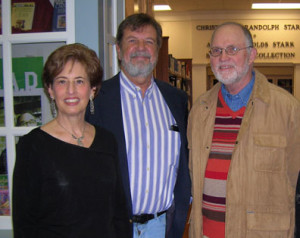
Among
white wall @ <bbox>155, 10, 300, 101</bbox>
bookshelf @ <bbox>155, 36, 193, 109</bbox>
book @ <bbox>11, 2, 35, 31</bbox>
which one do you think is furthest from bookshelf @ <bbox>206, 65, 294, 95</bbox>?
book @ <bbox>11, 2, 35, 31</bbox>

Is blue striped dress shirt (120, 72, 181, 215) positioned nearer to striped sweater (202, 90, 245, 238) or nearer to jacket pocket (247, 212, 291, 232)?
striped sweater (202, 90, 245, 238)

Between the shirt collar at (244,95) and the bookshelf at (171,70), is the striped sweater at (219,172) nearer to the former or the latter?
the shirt collar at (244,95)

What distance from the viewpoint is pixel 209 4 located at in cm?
1010

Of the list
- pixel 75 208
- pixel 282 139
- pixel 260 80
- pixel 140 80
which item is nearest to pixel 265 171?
pixel 282 139

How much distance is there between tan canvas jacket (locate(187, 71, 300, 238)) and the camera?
177 centimetres

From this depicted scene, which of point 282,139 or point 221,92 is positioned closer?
point 282,139

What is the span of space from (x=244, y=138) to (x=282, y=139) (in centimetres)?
20

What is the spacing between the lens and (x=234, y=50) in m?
1.91

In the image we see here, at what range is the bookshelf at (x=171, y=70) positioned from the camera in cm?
611

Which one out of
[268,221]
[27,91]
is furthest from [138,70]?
[268,221]

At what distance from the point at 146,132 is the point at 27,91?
0.83m

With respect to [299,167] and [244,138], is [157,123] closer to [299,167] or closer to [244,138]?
[244,138]

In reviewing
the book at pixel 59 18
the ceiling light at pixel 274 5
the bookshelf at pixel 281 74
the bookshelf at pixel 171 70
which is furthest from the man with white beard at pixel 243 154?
the bookshelf at pixel 281 74

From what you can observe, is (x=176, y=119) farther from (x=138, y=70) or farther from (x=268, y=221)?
(x=268, y=221)
